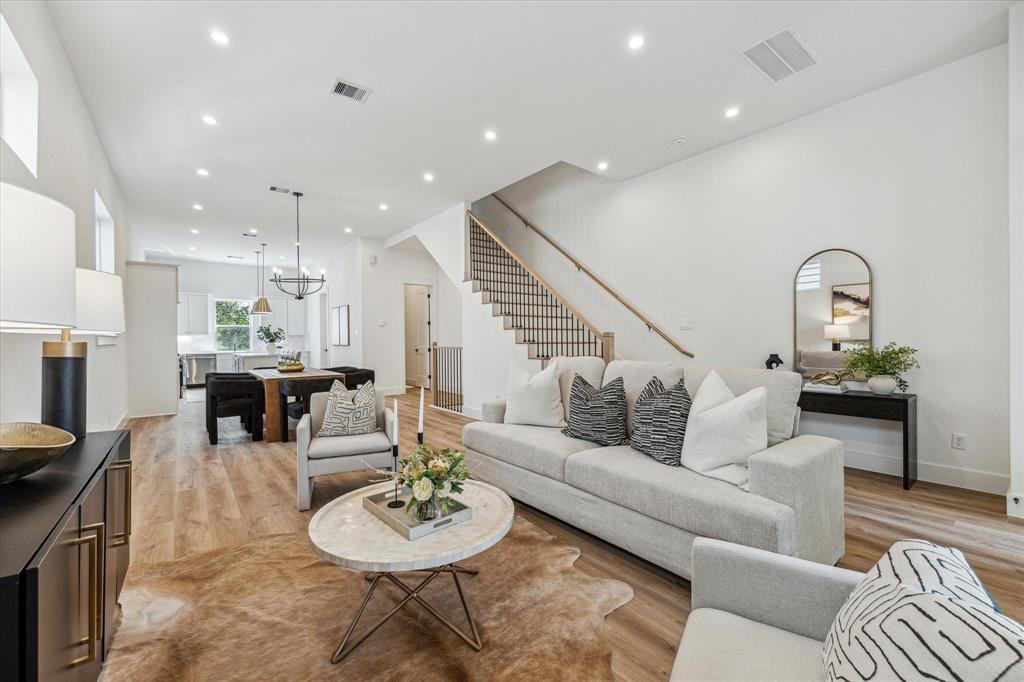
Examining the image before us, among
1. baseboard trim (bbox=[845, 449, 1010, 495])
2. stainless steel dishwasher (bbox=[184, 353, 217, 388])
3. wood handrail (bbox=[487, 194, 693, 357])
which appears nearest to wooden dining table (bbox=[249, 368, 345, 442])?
wood handrail (bbox=[487, 194, 693, 357])

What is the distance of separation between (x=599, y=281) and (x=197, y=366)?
939 cm

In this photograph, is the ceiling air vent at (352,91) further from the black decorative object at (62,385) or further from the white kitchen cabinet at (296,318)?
the white kitchen cabinet at (296,318)

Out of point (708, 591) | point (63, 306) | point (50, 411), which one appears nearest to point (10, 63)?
point (50, 411)

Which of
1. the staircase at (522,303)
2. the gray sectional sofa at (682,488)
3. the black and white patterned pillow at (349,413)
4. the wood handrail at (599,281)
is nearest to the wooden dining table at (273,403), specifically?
the black and white patterned pillow at (349,413)

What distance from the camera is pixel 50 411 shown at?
71.9 inches

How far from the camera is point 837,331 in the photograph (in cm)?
404

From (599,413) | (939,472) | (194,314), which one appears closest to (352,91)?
(599,413)

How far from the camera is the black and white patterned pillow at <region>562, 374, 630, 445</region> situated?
2.87 meters

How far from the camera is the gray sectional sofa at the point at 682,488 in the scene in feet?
6.34

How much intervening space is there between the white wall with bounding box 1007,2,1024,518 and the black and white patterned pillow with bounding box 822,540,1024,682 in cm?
303

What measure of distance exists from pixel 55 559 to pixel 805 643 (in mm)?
1728

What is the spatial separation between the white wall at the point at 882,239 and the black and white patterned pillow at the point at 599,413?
7.76ft

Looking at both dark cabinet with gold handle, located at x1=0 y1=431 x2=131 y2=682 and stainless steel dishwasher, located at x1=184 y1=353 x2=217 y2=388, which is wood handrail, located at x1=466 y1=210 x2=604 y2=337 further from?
stainless steel dishwasher, located at x1=184 y1=353 x2=217 y2=388

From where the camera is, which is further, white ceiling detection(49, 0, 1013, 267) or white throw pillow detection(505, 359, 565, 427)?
white throw pillow detection(505, 359, 565, 427)
